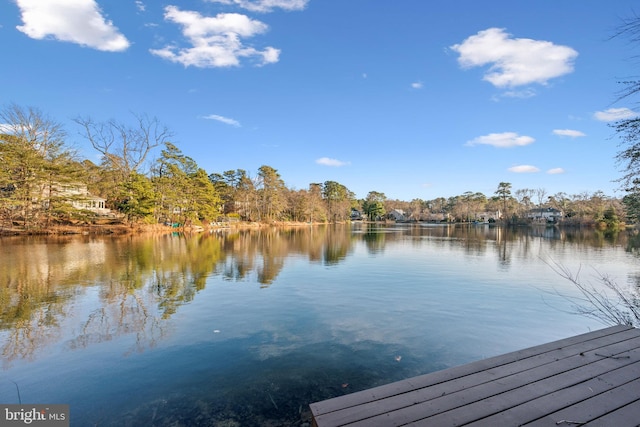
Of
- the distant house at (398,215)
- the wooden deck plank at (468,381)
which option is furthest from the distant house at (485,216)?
the wooden deck plank at (468,381)

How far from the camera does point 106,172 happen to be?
33000 mm

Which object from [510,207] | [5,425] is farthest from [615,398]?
[510,207]

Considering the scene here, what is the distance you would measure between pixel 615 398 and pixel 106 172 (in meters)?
39.5

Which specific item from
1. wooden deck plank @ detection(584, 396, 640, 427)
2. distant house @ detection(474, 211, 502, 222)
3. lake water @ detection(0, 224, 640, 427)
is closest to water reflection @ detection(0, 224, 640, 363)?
lake water @ detection(0, 224, 640, 427)

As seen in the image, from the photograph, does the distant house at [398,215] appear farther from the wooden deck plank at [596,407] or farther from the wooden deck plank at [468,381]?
the wooden deck plank at [596,407]

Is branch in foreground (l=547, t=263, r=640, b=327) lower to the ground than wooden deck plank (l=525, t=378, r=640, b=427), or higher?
lower

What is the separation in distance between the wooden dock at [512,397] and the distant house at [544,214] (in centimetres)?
7992

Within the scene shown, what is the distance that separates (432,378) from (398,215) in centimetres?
9429

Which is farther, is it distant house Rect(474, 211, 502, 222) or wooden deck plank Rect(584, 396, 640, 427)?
distant house Rect(474, 211, 502, 222)

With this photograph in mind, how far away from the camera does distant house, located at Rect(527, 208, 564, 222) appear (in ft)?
233

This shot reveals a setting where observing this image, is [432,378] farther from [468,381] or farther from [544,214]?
[544,214]

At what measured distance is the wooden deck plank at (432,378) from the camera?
2215 millimetres

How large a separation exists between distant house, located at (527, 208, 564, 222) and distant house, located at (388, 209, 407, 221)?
31388 millimetres

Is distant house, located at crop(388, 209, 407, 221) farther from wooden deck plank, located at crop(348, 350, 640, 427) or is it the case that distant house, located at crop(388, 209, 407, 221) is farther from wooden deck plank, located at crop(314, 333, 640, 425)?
wooden deck plank, located at crop(348, 350, 640, 427)
